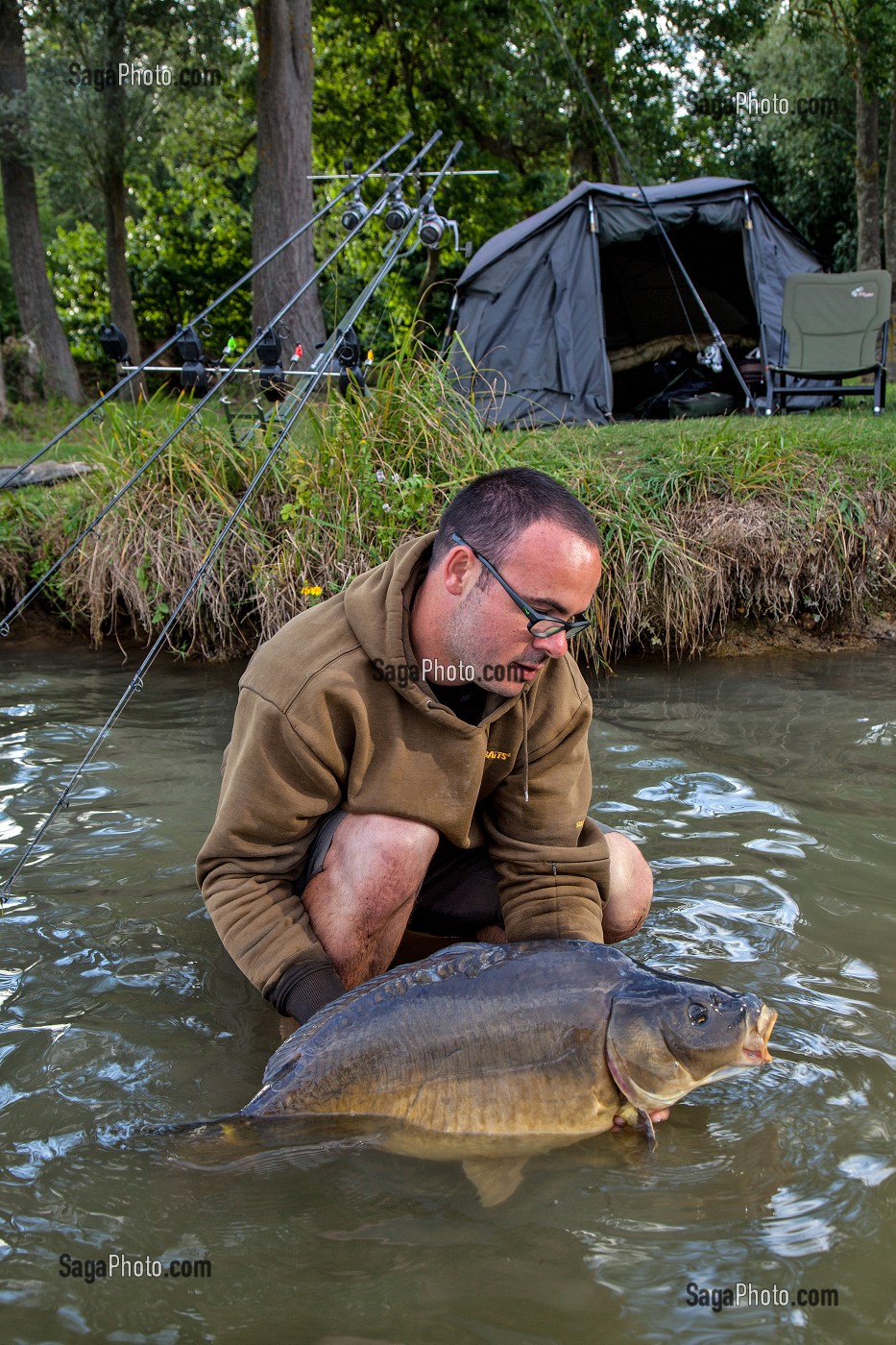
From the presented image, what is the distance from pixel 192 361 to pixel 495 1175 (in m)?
4.45

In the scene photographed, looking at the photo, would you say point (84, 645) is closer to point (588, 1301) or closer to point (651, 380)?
point (588, 1301)

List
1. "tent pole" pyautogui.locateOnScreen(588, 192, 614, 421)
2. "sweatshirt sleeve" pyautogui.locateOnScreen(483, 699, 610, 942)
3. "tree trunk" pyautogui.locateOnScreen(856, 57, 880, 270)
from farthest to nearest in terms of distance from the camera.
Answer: "tree trunk" pyautogui.locateOnScreen(856, 57, 880, 270) < "tent pole" pyautogui.locateOnScreen(588, 192, 614, 421) < "sweatshirt sleeve" pyautogui.locateOnScreen(483, 699, 610, 942)

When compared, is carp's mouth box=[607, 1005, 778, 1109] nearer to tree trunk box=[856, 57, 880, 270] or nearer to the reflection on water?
the reflection on water

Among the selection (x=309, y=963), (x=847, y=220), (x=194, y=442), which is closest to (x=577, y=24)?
(x=847, y=220)

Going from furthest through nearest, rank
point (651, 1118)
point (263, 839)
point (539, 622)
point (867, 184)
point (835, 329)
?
point (867, 184), point (835, 329), point (263, 839), point (539, 622), point (651, 1118)

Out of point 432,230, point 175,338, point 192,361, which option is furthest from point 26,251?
point 175,338

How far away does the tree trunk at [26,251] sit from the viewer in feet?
43.5

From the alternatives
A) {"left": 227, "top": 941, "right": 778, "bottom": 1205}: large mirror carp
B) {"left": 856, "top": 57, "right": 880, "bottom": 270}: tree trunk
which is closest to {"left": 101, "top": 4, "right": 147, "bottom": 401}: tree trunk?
{"left": 856, "top": 57, "right": 880, "bottom": 270}: tree trunk

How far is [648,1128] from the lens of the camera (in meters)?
2.28

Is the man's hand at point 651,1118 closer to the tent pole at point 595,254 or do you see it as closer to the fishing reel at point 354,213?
the fishing reel at point 354,213

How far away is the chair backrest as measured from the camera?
935cm

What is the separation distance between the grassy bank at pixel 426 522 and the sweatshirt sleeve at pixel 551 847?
311cm

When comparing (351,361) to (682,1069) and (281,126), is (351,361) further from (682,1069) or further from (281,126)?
(281,126)

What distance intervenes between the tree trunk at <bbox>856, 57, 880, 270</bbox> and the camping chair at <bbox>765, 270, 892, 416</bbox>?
454 centimetres
